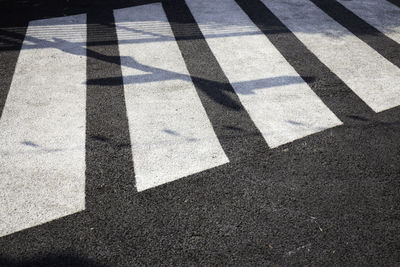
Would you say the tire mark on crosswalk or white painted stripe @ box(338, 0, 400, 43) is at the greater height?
white painted stripe @ box(338, 0, 400, 43)

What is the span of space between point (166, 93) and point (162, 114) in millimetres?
542

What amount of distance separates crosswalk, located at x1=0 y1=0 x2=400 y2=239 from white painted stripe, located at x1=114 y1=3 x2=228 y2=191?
0.02m

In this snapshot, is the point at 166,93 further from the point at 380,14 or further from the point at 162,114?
the point at 380,14

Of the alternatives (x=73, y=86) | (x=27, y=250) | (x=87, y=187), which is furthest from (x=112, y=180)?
(x=73, y=86)

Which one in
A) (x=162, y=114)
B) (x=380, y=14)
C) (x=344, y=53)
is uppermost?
(x=380, y=14)

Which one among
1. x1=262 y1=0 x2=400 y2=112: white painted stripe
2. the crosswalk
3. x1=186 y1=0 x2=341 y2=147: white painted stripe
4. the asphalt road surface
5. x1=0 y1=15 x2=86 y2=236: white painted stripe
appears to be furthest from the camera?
x1=262 y1=0 x2=400 y2=112: white painted stripe

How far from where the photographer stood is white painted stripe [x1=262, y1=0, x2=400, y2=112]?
5539 mm

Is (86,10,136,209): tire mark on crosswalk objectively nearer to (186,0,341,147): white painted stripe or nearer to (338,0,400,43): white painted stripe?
(186,0,341,147): white painted stripe

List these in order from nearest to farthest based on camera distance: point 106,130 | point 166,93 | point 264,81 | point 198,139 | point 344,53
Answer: point 198,139 < point 106,130 < point 166,93 < point 264,81 < point 344,53

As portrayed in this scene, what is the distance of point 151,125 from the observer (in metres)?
4.86

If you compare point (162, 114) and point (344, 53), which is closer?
point (162, 114)

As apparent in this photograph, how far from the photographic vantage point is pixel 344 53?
21.3ft

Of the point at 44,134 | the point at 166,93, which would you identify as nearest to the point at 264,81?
the point at 166,93

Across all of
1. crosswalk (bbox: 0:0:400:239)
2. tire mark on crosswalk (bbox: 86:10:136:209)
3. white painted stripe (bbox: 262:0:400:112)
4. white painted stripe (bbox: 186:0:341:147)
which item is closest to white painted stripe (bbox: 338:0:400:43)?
crosswalk (bbox: 0:0:400:239)
